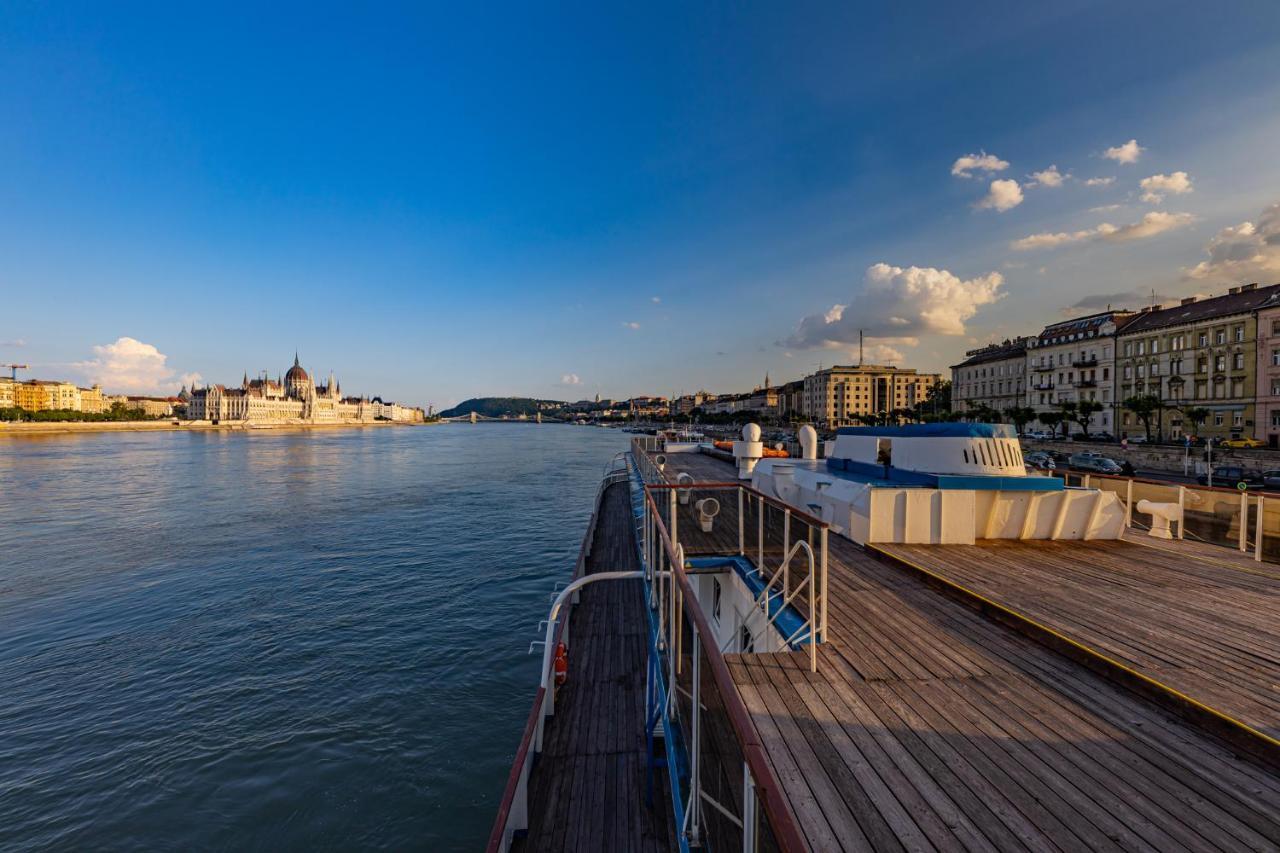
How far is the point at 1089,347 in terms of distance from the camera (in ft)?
201

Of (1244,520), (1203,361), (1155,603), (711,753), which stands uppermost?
(1203,361)

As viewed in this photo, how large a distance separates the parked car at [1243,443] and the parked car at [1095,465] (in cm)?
1257

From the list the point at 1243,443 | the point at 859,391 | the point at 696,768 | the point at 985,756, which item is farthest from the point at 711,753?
the point at 859,391

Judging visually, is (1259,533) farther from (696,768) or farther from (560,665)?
(560,665)

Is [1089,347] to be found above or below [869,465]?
above

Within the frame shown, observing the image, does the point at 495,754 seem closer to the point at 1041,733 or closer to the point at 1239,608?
the point at 1041,733

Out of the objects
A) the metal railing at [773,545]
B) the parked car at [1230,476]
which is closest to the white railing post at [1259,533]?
the metal railing at [773,545]

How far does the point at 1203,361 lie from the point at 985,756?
65.4 metres

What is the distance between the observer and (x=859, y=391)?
136250mm

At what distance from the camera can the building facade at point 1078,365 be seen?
58844 millimetres

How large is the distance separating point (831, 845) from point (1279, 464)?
46139mm

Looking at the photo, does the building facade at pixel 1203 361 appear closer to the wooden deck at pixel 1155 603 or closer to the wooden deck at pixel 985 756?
the wooden deck at pixel 1155 603

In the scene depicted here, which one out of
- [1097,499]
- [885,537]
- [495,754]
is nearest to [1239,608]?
[1097,499]

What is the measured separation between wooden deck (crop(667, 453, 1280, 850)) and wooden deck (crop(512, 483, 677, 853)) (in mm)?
2073
